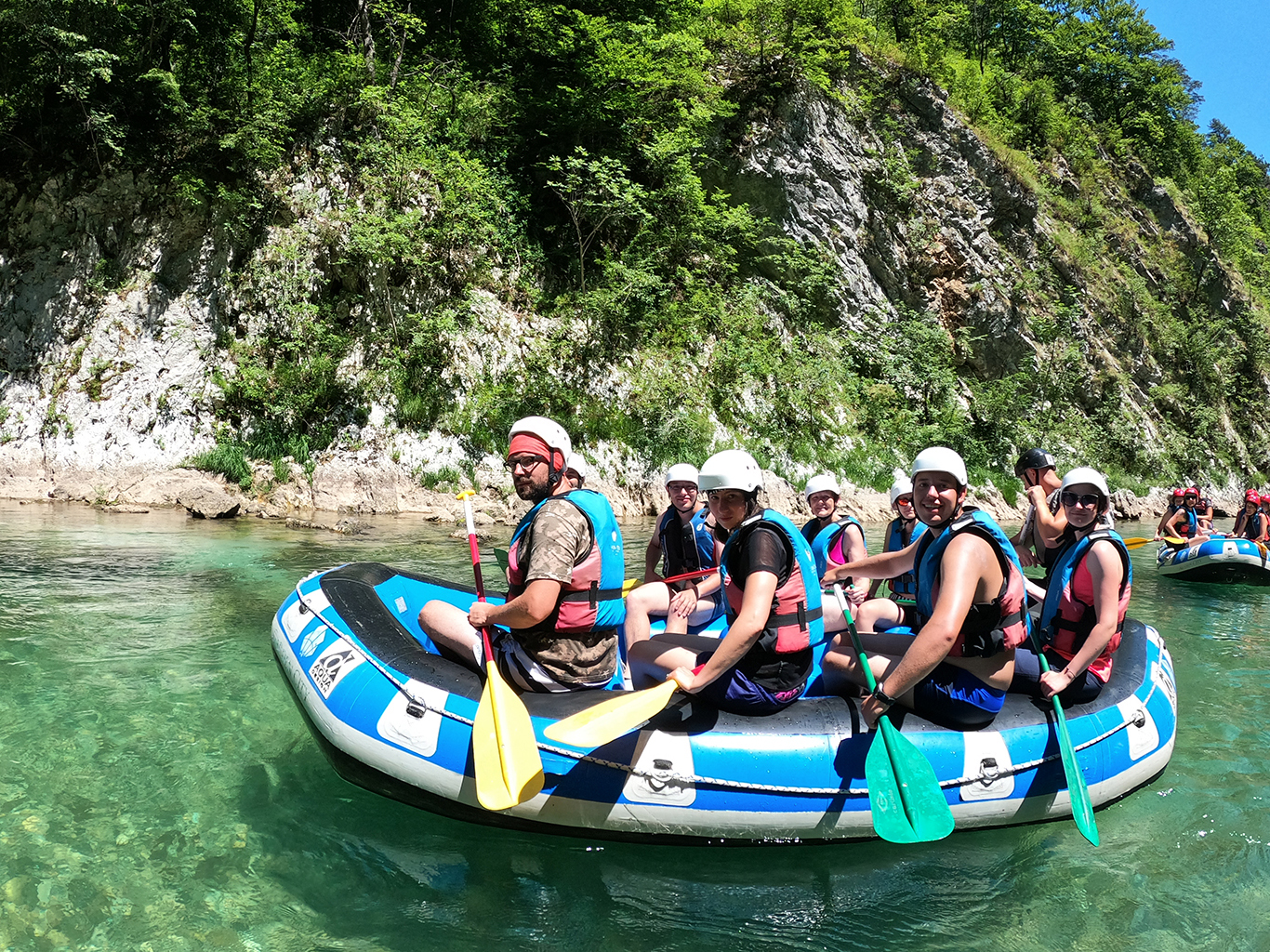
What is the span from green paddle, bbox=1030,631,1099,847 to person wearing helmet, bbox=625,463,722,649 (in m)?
2.12

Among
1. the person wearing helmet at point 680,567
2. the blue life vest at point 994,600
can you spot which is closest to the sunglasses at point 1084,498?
the blue life vest at point 994,600

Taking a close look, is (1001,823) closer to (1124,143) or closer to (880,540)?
(880,540)

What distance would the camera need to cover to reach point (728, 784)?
315 centimetres

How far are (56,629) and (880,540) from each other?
10.4m

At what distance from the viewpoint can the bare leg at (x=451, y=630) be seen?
12.6 feet

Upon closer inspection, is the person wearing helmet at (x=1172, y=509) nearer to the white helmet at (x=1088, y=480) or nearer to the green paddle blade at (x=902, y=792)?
the white helmet at (x=1088, y=480)

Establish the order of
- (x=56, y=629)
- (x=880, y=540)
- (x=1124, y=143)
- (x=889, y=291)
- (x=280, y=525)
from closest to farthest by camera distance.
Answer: (x=56, y=629)
(x=280, y=525)
(x=880, y=540)
(x=889, y=291)
(x=1124, y=143)

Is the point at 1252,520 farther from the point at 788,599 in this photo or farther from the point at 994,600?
the point at 788,599

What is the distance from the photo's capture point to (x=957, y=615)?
3037mm

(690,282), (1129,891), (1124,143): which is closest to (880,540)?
(690,282)

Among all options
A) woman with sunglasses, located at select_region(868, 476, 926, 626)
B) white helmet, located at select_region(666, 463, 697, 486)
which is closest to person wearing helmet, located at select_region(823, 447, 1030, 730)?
white helmet, located at select_region(666, 463, 697, 486)

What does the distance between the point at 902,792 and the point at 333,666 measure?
2.48m

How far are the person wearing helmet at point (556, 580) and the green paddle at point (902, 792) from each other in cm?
116

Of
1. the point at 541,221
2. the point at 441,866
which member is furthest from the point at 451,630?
the point at 541,221
